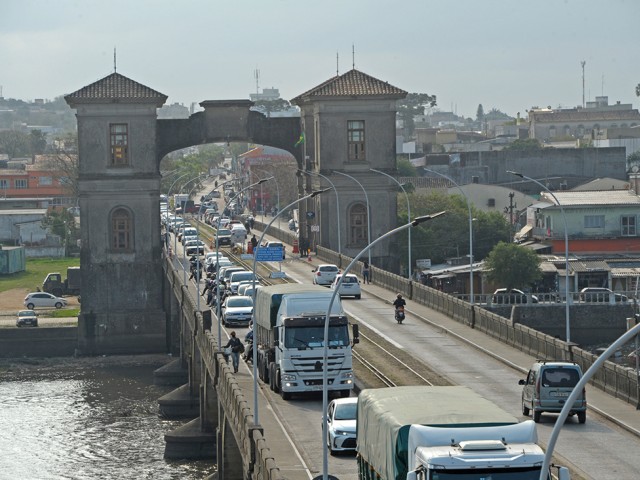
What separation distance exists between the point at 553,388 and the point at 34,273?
102 m

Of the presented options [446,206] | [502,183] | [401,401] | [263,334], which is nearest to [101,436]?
[263,334]

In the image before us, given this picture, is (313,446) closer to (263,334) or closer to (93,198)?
(263,334)

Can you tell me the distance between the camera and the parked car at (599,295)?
87.7 metres

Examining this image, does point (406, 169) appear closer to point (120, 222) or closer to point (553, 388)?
point (120, 222)

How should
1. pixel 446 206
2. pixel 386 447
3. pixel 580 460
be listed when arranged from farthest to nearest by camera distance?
1. pixel 446 206
2. pixel 580 460
3. pixel 386 447

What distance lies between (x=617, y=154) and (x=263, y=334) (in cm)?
12061

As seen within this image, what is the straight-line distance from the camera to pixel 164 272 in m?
97.6

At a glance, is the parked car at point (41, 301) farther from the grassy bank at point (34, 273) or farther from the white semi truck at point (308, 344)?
the white semi truck at point (308, 344)

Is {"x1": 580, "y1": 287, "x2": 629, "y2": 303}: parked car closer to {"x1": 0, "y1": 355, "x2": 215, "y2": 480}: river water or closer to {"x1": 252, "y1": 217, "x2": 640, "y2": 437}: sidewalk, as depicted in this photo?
{"x1": 252, "y1": 217, "x2": 640, "y2": 437}: sidewalk

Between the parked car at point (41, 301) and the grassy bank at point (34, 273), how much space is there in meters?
11.2

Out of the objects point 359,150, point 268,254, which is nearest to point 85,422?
point 268,254

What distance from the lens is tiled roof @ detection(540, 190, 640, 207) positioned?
4296 inches

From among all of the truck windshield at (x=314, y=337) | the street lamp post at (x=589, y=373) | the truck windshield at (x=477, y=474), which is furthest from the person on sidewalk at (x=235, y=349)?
the street lamp post at (x=589, y=373)

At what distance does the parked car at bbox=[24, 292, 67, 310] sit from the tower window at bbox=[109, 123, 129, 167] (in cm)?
2100
